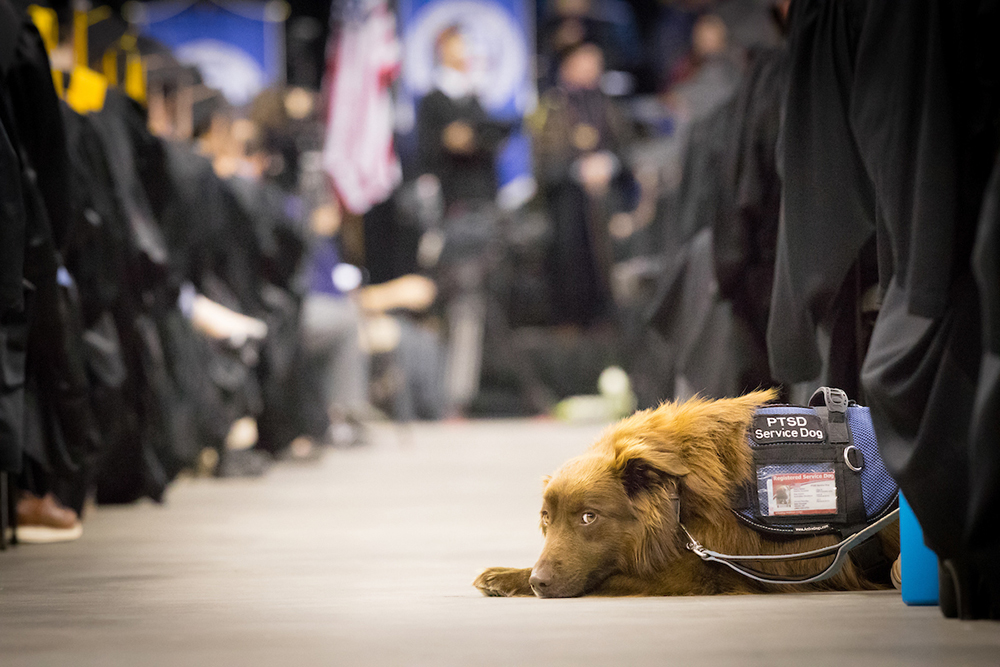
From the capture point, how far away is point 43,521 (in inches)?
120

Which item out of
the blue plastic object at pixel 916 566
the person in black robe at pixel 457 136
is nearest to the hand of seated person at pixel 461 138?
the person in black robe at pixel 457 136

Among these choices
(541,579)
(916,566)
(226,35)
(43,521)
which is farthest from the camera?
(226,35)

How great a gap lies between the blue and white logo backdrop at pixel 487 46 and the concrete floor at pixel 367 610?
7.36 m

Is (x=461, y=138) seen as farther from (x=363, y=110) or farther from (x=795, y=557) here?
(x=795, y=557)

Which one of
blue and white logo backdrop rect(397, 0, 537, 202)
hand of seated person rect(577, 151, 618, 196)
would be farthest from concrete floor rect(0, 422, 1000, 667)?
blue and white logo backdrop rect(397, 0, 537, 202)

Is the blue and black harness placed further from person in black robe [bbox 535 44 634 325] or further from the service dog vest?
person in black robe [bbox 535 44 634 325]

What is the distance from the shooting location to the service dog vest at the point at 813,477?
1.96m

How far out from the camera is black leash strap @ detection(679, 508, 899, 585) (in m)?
1.94

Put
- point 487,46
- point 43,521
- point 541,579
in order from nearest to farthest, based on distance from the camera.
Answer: point 541,579, point 43,521, point 487,46

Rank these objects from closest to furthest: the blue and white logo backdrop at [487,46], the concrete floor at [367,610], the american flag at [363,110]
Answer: the concrete floor at [367,610] < the american flag at [363,110] < the blue and white logo backdrop at [487,46]

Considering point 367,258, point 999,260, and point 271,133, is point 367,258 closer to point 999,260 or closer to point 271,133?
point 271,133

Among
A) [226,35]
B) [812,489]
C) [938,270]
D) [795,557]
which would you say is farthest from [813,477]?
[226,35]

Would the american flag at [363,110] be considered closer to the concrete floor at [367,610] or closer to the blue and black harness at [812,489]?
the concrete floor at [367,610]

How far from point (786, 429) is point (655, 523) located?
0.30 meters
